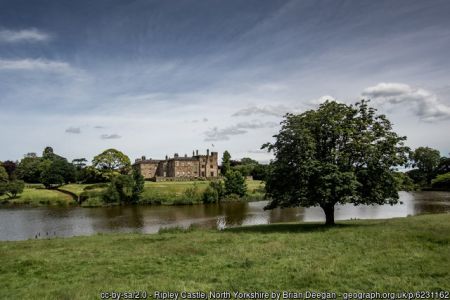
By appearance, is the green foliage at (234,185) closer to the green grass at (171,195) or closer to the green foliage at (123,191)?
the green grass at (171,195)

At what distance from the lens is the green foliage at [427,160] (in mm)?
147750

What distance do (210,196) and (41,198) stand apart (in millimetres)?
44549

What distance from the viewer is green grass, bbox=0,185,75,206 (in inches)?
3659

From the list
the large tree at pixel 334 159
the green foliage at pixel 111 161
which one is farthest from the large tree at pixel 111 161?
the large tree at pixel 334 159

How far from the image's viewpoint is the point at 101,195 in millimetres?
92812

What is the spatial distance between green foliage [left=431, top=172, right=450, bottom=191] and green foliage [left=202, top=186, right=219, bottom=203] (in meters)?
82.2

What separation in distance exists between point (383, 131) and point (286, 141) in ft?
27.5

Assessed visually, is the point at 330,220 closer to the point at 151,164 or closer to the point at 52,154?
the point at 151,164

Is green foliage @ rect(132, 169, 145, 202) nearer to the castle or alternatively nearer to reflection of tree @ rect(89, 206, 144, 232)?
reflection of tree @ rect(89, 206, 144, 232)

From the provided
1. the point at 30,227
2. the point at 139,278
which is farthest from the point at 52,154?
the point at 139,278

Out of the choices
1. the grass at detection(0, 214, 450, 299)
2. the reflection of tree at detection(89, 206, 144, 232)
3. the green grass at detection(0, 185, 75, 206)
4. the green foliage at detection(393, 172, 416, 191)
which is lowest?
the reflection of tree at detection(89, 206, 144, 232)

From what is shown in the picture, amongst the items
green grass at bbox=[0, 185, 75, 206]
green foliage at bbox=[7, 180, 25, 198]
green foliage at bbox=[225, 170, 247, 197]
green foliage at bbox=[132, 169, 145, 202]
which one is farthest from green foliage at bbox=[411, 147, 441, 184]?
green foliage at bbox=[7, 180, 25, 198]

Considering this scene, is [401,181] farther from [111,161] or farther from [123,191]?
[111,161]

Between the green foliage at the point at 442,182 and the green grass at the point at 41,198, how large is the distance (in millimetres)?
117444
